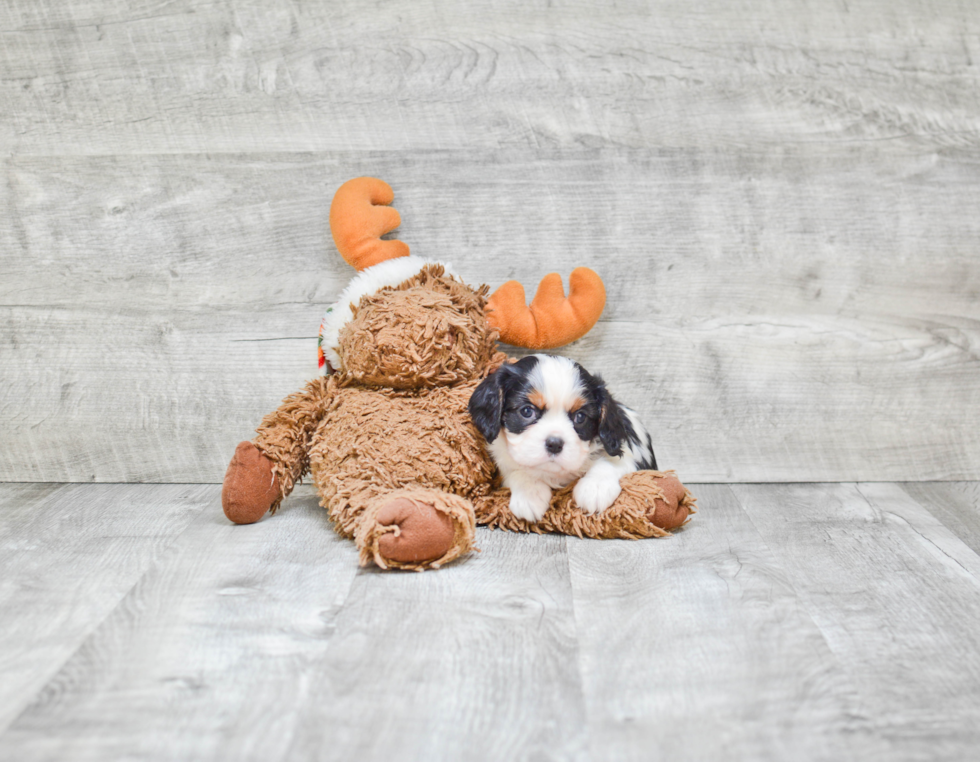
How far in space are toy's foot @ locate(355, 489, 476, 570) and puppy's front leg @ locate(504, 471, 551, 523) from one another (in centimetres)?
17

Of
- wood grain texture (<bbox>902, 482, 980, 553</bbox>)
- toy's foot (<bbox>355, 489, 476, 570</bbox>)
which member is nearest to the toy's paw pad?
toy's foot (<bbox>355, 489, 476, 570</bbox>)

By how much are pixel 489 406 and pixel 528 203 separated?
566 millimetres

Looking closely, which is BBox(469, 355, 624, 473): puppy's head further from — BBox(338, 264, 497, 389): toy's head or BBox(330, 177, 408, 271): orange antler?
BBox(330, 177, 408, 271): orange antler

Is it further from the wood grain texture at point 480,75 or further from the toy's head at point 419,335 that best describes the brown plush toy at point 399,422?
the wood grain texture at point 480,75

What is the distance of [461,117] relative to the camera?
1754 millimetres

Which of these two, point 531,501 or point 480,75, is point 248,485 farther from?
point 480,75

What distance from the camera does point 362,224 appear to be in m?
1.68

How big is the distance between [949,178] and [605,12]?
839 millimetres

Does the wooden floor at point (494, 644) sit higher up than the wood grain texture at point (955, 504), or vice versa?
the wooden floor at point (494, 644)

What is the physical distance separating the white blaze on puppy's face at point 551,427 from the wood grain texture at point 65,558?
65 centimetres

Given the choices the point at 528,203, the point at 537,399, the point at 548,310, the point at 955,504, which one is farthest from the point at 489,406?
the point at 955,504

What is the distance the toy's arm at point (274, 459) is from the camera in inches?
59.9

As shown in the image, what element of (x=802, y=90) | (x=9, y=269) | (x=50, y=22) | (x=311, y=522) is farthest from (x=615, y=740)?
(x=50, y=22)

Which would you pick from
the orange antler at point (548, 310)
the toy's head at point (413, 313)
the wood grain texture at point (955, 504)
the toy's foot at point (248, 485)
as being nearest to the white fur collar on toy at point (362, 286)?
the toy's head at point (413, 313)
